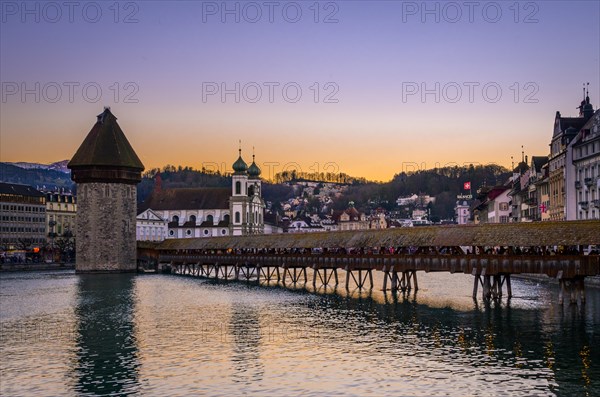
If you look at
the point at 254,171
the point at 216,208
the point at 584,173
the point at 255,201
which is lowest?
the point at 584,173

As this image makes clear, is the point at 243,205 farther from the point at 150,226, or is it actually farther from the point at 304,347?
the point at 304,347

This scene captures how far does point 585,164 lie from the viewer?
68438 millimetres

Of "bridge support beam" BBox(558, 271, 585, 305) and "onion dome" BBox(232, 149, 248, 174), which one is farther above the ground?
"onion dome" BBox(232, 149, 248, 174)

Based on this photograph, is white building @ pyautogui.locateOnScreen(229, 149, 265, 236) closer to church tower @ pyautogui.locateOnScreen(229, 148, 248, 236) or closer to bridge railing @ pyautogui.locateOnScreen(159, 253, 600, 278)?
church tower @ pyautogui.locateOnScreen(229, 148, 248, 236)

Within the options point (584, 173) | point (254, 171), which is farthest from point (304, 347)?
point (254, 171)

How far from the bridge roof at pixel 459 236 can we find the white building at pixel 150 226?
74.0m

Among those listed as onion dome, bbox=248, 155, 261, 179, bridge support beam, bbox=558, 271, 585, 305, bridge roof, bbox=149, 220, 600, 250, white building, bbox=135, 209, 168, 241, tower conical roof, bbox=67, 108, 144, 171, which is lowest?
bridge support beam, bbox=558, 271, 585, 305

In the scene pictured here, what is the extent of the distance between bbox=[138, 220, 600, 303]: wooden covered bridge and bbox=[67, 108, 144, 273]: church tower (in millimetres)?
16656

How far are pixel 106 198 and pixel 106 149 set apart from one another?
208 inches

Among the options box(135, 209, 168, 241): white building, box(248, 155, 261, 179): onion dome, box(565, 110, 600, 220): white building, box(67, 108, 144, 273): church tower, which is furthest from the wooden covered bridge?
box(248, 155, 261, 179): onion dome

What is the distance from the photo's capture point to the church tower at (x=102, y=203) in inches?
3725

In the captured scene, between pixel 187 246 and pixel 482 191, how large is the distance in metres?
51.6

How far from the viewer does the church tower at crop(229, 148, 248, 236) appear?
490ft

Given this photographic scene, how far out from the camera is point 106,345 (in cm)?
3347
